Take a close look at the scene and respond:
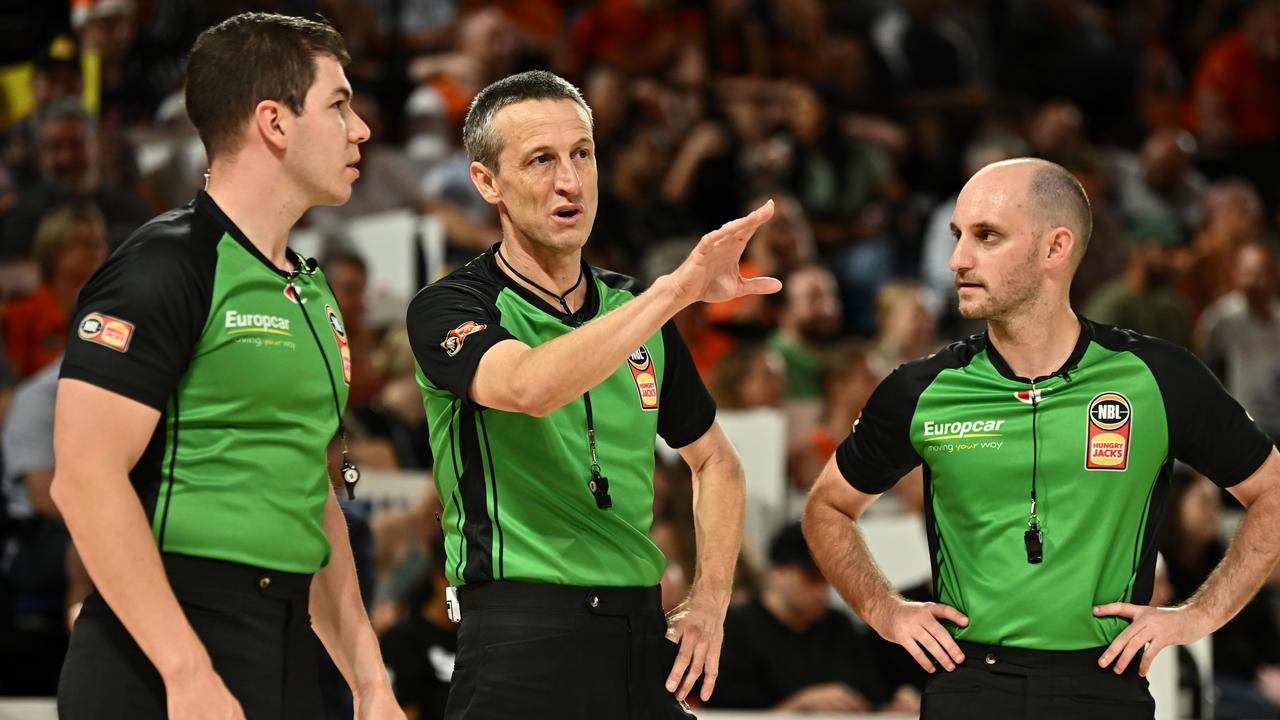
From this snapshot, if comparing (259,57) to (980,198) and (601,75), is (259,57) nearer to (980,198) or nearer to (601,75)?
(980,198)

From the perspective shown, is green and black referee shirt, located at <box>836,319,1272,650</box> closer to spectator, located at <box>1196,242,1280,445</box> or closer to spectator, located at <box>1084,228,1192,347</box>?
spectator, located at <box>1084,228,1192,347</box>

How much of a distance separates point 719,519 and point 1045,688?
813 millimetres

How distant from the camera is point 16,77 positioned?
732 cm

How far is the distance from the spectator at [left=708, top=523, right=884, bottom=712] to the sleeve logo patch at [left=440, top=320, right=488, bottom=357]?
3.72m

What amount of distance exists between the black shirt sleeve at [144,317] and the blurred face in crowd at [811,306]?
6.86 m

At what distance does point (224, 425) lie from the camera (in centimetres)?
280

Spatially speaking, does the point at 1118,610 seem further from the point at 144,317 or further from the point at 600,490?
the point at 144,317

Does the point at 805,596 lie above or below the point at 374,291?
below

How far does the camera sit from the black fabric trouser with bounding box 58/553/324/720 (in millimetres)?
2697

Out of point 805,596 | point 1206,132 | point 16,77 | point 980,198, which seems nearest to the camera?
point 980,198

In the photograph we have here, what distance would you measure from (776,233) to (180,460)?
7.44 meters

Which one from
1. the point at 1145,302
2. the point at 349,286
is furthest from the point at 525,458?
the point at 1145,302

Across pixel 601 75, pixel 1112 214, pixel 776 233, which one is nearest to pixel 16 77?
pixel 601 75

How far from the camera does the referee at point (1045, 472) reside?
144 inches
